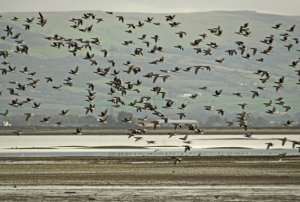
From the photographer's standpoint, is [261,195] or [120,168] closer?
[261,195]

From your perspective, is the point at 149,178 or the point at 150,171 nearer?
the point at 149,178

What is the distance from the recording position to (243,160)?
308ft

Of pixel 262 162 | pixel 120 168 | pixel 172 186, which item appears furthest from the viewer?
pixel 262 162

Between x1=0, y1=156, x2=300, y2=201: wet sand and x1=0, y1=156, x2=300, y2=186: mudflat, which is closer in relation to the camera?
x1=0, y1=156, x2=300, y2=201: wet sand

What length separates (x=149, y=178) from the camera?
7262cm

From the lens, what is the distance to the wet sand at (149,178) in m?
59.6

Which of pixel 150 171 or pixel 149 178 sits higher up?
pixel 150 171

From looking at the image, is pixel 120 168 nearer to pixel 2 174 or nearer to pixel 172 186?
pixel 2 174

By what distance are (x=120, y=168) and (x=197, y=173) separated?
853 cm

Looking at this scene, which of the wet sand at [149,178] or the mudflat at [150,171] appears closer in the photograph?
the wet sand at [149,178]

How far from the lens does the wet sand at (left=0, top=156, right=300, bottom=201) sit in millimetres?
59625

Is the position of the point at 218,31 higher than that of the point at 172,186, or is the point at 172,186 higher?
the point at 218,31

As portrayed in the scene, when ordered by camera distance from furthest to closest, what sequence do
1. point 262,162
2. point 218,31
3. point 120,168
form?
point 262,162, point 120,168, point 218,31

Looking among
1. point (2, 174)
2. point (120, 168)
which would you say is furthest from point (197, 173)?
point (2, 174)
